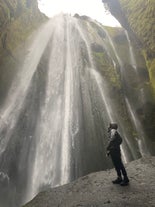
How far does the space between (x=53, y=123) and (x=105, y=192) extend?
972cm

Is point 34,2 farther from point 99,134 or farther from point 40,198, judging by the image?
point 40,198

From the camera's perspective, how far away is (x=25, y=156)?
17.3m

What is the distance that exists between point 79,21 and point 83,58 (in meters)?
12.0

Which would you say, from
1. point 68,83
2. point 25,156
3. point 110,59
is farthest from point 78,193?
point 110,59

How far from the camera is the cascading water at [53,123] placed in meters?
16.4

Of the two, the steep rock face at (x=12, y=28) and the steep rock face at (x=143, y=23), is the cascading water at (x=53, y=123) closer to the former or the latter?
the steep rock face at (x=12, y=28)

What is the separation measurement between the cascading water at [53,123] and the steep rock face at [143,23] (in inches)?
308

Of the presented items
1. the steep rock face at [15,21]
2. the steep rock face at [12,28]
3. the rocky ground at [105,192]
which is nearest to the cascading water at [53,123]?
the steep rock face at [12,28]

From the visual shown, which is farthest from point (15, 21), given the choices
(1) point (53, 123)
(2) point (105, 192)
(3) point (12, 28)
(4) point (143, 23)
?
(2) point (105, 192)

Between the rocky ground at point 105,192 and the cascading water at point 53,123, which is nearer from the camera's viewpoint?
the rocky ground at point 105,192

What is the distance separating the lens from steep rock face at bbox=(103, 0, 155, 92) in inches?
1230

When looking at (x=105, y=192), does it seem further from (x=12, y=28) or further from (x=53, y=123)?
(x=12, y=28)

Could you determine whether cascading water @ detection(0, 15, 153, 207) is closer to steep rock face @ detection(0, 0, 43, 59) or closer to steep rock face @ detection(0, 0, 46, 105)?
steep rock face @ detection(0, 0, 46, 105)

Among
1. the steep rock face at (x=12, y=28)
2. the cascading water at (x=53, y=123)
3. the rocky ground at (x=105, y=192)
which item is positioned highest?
the steep rock face at (x=12, y=28)
